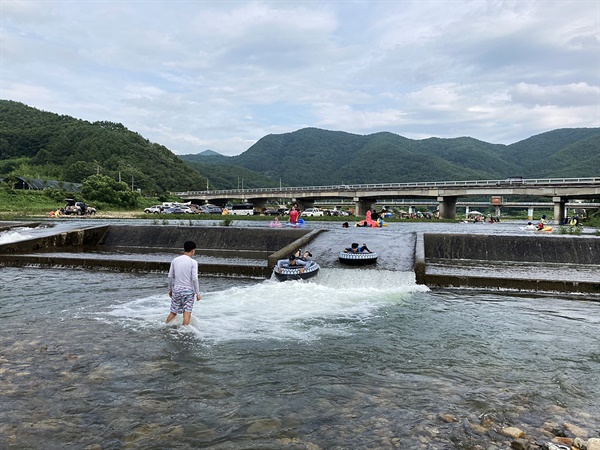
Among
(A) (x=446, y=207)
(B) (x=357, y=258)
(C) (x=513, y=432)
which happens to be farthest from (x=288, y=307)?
(A) (x=446, y=207)

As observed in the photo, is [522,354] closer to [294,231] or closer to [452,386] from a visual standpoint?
[452,386]

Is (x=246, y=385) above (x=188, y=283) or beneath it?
beneath

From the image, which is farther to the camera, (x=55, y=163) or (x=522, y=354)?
(x=55, y=163)

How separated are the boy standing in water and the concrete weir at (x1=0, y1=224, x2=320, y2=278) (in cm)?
810

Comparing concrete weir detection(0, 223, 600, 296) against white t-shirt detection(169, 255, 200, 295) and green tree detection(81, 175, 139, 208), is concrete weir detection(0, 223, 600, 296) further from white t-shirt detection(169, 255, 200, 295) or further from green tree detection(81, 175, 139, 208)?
green tree detection(81, 175, 139, 208)

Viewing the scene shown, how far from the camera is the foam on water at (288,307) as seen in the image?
1003 cm

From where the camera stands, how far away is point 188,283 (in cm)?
927

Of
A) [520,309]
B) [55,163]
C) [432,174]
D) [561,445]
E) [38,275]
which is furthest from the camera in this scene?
[432,174]

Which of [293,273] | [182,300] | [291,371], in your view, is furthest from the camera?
[293,273]

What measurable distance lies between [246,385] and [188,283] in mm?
2973

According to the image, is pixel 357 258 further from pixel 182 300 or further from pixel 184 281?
pixel 184 281

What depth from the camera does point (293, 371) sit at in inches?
300

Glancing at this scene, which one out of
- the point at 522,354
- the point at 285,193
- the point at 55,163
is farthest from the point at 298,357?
the point at 55,163

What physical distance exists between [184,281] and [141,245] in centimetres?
1849
